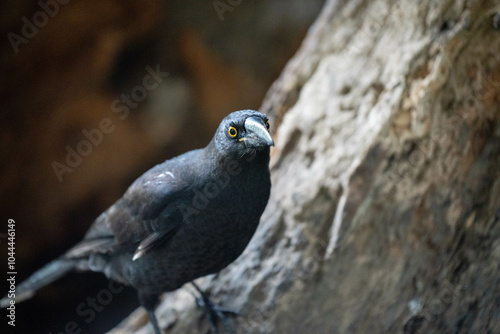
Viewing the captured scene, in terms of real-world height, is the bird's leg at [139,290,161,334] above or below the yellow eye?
below

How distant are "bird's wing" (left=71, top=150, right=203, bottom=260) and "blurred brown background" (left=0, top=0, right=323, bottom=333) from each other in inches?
29.1

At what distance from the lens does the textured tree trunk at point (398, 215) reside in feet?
8.74

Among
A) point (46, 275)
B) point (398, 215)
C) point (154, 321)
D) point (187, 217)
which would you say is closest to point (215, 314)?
point (154, 321)

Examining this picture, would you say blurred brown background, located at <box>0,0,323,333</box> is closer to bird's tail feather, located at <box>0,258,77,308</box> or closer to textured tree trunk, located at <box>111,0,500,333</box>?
bird's tail feather, located at <box>0,258,77,308</box>

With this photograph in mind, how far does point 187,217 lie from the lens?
2.25 metres

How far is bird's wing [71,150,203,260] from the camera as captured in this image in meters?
2.26

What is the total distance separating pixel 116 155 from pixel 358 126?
218 centimetres

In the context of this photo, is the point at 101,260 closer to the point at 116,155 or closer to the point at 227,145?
the point at 227,145

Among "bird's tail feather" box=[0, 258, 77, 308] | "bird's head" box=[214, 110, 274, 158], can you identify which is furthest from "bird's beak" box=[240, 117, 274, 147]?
"bird's tail feather" box=[0, 258, 77, 308]

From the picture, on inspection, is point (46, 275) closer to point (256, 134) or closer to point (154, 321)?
point (154, 321)

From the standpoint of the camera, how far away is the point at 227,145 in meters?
2.05

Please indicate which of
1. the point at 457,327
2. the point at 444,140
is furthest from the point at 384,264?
the point at 444,140

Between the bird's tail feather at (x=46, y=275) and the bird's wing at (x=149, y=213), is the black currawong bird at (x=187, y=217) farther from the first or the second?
the bird's tail feather at (x=46, y=275)

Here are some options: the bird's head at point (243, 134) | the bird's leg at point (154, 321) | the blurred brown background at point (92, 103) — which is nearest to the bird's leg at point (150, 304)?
the bird's leg at point (154, 321)
